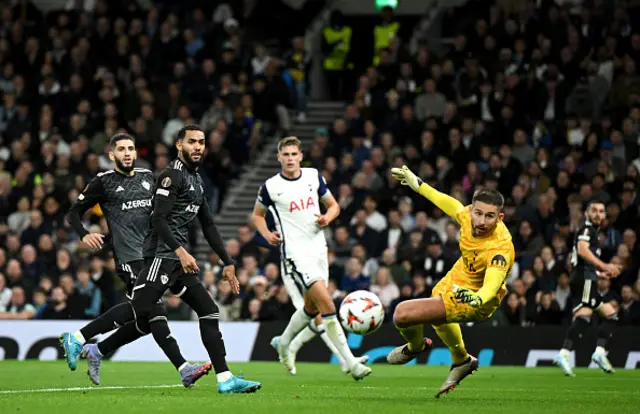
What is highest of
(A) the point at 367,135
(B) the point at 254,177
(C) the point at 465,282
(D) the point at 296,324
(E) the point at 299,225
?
(A) the point at 367,135

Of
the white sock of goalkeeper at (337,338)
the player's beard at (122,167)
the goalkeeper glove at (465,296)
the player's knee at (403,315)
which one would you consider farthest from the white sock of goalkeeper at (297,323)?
the goalkeeper glove at (465,296)

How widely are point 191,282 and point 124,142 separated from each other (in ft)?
7.15

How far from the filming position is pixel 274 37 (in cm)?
2742

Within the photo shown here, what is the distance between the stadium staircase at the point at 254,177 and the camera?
24.0 m

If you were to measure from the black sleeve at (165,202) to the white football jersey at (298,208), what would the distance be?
10.8 feet

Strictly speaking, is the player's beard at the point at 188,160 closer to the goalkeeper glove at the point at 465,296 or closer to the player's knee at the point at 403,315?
the player's knee at the point at 403,315

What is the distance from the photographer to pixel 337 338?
1340cm

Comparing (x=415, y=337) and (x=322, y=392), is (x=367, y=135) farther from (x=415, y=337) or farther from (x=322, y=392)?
(x=415, y=337)

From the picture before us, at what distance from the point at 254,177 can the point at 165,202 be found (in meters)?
14.0

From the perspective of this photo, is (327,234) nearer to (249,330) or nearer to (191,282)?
(249,330)

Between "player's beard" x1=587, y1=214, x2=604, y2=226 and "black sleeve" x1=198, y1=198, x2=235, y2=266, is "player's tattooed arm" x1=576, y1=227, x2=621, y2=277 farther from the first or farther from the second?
"black sleeve" x1=198, y1=198, x2=235, y2=266

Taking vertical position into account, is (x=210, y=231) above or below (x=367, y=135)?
below

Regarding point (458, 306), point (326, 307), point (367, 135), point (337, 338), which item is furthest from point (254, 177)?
point (458, 306)

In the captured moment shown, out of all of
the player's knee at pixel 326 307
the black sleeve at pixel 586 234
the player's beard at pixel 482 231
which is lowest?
the player's knee at pixel 326 307
